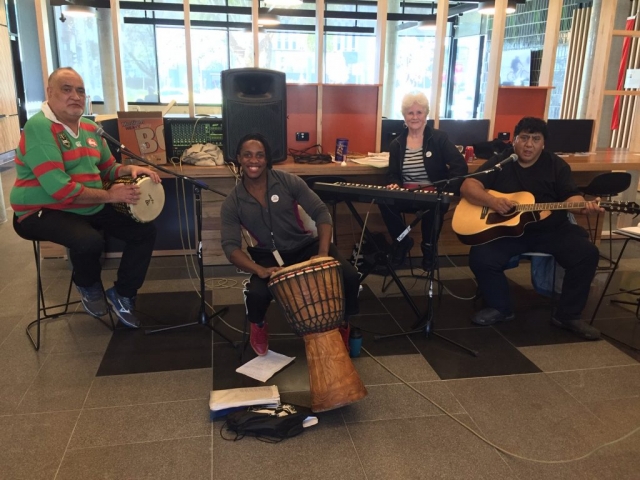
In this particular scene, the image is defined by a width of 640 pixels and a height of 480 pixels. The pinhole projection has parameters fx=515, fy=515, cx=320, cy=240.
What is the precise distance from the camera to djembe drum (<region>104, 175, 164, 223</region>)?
2.78 meters

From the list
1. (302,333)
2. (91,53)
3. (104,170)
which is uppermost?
(91,53)

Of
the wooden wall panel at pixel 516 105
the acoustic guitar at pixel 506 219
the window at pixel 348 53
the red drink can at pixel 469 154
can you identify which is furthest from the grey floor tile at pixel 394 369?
the window at pixel 348 53

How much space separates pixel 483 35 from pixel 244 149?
7897mm

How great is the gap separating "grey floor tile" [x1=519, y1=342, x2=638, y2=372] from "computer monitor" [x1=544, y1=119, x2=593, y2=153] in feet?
7.07

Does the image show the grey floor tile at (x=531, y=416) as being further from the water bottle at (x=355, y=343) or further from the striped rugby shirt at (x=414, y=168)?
the striped rugby shirt at (x=414, y=168)

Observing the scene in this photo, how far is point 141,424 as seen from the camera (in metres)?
2.10

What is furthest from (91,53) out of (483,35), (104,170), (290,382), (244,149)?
(290,382)

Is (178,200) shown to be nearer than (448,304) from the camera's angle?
No

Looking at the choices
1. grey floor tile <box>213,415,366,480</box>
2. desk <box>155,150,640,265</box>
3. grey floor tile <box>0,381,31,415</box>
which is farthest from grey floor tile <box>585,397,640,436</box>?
grey floor tile <box>0,381,31,415</box>

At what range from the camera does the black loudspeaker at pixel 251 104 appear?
11.5 feet

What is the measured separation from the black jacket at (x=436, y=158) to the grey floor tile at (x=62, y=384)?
2.15 meters

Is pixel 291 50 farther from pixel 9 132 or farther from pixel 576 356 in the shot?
pixel 576 356

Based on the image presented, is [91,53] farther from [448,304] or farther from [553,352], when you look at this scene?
[553,352]

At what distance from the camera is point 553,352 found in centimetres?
275
